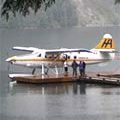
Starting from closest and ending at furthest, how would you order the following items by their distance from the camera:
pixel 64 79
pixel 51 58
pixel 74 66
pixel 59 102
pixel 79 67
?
pixel 59 102, pixel 64 79, pixel 79 67, pixel 74 66, pixel 51 58

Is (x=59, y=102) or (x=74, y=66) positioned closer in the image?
(x=59, y=102)

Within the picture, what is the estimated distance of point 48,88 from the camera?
30312 mm

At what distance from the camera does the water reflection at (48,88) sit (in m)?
28.1

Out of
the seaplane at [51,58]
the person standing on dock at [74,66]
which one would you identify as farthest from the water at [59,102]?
the seaplane at [51,58]

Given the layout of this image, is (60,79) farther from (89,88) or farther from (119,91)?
(119,91)

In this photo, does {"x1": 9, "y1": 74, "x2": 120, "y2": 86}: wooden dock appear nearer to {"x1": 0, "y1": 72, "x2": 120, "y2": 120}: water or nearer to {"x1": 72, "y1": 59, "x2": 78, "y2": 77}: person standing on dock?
{"x1": 72, "y1": 59, "x2": 78, "y2": 77}: person standing on dock

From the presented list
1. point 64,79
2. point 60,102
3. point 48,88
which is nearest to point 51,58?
point 64,79

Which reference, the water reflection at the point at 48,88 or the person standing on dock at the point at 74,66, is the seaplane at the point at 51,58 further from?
the water reflection at the point at 48,88

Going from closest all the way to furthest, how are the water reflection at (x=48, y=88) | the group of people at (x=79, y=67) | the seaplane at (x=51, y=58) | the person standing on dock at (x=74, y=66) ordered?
the water reflection at (x=48, y=88), the group of people at (x=79, y=67), the person standing on dock at (x=74, y=66), the seaplane at (x=51, y=58)

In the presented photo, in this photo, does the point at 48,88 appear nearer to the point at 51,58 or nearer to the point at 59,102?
the point at 51,58

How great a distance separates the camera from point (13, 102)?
23.5 meters

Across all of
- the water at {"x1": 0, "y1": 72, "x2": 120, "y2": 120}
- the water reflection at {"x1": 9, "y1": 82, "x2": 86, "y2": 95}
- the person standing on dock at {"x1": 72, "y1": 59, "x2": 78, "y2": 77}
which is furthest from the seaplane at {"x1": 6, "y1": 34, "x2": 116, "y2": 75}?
the water at {"x1": 0, "y1": 72, "x2": 120, "y2": 120}

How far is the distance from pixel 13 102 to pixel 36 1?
48.5 feet

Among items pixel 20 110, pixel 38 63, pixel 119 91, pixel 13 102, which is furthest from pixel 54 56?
pixel 20 110
